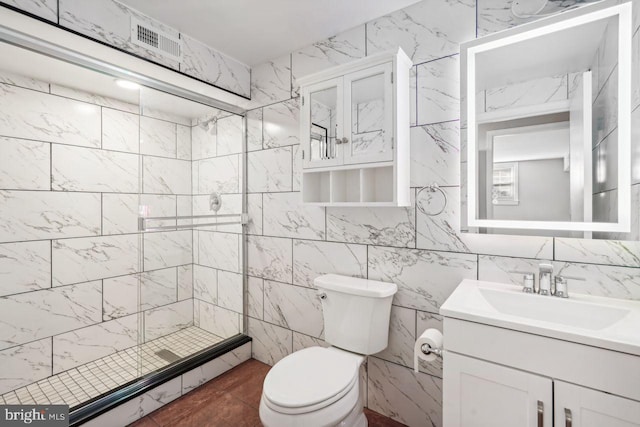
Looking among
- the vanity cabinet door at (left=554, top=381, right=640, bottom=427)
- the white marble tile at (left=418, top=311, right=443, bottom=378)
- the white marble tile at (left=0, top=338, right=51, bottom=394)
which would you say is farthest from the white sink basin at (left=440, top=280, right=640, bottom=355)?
the white marble tile at (left=0, top=338, right=51, bottom=394)

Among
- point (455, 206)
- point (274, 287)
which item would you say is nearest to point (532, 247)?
point (455, 206)

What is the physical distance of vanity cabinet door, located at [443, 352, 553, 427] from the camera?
3.27 feet

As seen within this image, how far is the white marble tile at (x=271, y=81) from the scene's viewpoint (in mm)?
2252

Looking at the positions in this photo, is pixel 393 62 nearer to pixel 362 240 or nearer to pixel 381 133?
pixel 381 133

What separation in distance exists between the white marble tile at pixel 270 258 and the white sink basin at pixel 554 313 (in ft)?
3.95

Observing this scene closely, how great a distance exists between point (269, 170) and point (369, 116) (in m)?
0.94

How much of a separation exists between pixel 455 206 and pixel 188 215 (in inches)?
65.3

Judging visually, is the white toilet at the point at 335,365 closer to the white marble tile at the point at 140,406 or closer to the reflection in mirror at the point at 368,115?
the reflection in mirror at the point at 368,115

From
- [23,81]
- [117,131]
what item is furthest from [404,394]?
[23,81]

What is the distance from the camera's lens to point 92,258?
92.0 inches

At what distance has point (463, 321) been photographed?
1.12 m

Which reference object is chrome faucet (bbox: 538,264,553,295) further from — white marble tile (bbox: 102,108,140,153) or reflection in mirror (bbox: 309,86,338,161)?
white marble tile (bbox: 102,108,140,153)

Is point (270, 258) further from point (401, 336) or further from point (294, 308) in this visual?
point (401, 336)

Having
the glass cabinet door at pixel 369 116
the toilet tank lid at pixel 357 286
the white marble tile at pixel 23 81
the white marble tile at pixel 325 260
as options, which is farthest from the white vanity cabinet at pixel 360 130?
the white marble tile at pixel 23 81
